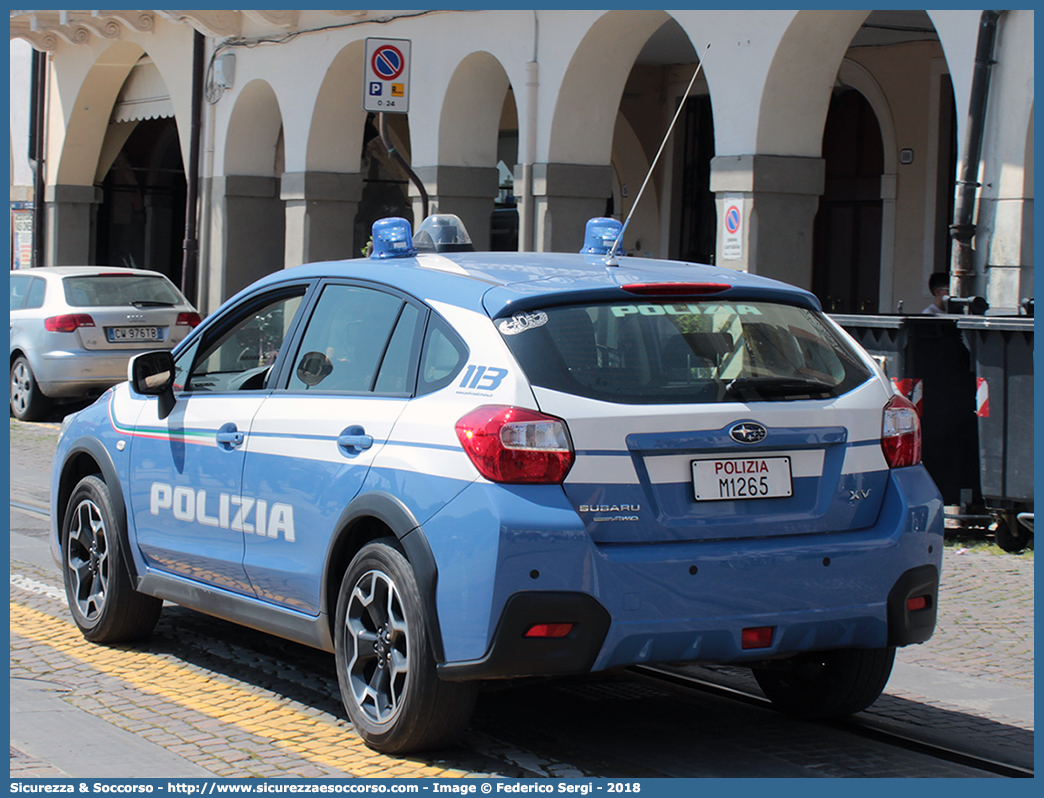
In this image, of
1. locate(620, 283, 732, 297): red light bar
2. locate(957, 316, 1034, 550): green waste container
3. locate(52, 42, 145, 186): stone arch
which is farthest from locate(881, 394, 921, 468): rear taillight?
locate(52, 42, 145, 186): stone arch

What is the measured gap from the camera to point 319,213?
20.4 metres

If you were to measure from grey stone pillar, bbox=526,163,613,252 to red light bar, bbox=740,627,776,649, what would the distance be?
39.5 ft

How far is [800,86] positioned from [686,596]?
1018 cm

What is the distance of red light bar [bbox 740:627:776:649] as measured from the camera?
452 cm

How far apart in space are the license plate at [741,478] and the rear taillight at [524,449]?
0.45 meters

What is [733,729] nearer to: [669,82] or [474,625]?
[474,625]

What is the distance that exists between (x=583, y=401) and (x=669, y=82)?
18320 millimetres

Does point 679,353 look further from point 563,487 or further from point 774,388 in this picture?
point 563,487

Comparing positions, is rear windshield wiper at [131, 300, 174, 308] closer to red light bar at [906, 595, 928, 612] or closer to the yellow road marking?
the yellow road marking

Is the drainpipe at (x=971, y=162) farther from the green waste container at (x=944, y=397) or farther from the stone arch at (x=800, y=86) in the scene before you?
the green waste container at (x=944, y=397)

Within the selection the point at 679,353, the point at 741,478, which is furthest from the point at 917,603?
the point at 679,353

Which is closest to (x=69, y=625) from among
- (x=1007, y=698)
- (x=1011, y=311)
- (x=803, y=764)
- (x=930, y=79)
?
(x=803, y=764)

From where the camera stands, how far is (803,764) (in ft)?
15.8

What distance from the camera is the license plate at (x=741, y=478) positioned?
4520 mm
